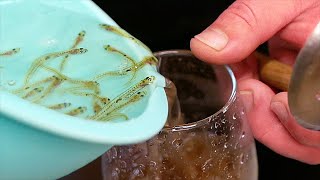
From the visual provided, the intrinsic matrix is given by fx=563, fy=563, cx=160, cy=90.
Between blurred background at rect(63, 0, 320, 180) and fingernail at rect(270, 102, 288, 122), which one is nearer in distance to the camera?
fingernail at rect(270, 102, 288, 122)

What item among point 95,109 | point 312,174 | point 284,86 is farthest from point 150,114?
point 312,174

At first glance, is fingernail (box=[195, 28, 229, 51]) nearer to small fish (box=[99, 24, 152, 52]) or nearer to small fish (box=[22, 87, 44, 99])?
small fish (box=[99, 24, 152, 52])

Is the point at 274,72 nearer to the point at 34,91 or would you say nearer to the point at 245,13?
the point at 245,13

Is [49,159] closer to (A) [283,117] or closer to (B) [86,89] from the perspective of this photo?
(B) [86,89]

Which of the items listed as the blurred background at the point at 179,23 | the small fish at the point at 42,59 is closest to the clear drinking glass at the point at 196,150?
the small fish at the point at 42,59

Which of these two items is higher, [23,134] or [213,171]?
[23,134]

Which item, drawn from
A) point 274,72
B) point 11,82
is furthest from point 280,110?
point 11,82

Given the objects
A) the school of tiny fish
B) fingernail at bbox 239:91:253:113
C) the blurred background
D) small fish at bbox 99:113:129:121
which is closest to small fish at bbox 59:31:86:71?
the school of tiny fish
